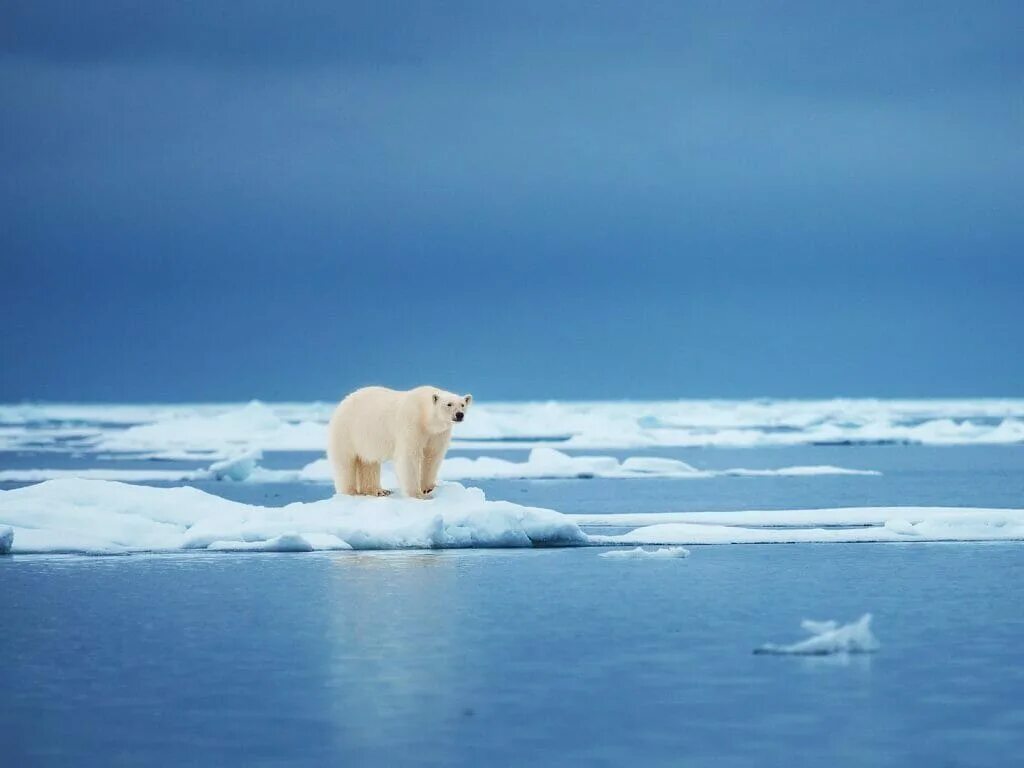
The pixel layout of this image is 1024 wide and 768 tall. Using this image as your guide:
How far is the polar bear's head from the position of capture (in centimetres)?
1398

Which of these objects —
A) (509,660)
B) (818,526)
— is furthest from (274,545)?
(509,660)

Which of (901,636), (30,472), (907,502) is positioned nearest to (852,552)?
(901,636)

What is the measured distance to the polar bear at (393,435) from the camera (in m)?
14.2

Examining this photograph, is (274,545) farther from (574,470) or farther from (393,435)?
(574,470)

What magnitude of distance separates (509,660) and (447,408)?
6.10 meters

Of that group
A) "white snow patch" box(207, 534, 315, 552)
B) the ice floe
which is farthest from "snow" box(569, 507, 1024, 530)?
the ice floe

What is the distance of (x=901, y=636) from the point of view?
865 cm

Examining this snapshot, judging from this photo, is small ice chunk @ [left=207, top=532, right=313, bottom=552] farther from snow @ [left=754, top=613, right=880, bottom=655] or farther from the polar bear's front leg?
snow @ [left=754, top=613, right=880, bottom=655]

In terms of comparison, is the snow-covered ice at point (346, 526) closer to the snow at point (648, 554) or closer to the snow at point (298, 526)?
the snow at point (298, 526)

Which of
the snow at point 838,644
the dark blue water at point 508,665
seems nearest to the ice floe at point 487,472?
the dark blue water at point 508,665

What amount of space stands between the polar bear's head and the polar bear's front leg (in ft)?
0.93

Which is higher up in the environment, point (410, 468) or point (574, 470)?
point (574, 470)

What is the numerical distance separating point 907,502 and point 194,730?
12.3 meters

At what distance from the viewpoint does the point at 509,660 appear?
8086 mm
